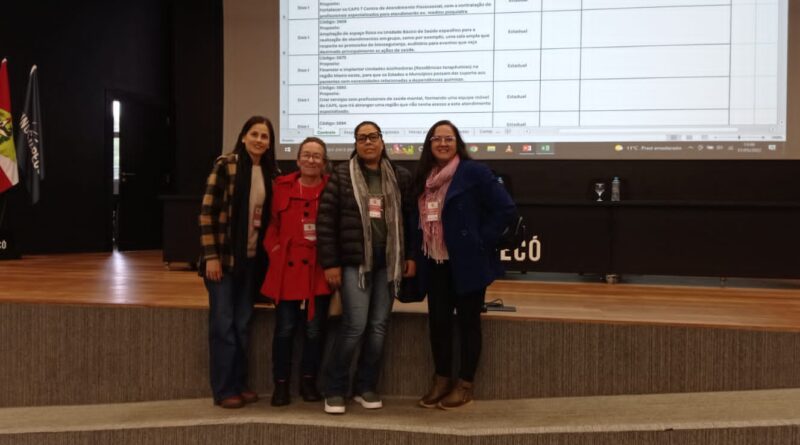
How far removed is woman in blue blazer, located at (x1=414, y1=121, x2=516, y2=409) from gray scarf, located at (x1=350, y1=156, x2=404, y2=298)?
104mm

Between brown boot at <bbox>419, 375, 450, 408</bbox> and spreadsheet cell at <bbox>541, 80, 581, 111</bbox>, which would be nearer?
brown boot at <bbox>419, 375, 450, 408</bbox>

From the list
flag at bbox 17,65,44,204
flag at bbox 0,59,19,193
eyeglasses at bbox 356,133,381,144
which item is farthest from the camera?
flag at bbox 17,65,44,204

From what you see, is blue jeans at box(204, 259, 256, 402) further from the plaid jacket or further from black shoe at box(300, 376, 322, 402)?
black shoe at box(300, 376, 322, 402)

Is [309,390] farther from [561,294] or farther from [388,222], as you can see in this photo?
[561,294]

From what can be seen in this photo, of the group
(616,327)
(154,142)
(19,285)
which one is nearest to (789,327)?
(616,327)

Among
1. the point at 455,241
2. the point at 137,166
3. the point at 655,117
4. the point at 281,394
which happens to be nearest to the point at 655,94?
the point at 655,117

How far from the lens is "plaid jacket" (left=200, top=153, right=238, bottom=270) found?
2.47 m

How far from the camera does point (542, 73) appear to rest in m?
4.48

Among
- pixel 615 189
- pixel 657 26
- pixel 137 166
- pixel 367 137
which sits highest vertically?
pixel 657 26

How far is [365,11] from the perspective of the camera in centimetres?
467

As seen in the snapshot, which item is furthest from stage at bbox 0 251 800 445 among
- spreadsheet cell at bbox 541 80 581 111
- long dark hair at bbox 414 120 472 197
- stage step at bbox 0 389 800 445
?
spreadsheet cell at bbox 541 80 581 111

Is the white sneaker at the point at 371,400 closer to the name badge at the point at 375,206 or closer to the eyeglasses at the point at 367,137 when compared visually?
the name badge at the point at 375,206

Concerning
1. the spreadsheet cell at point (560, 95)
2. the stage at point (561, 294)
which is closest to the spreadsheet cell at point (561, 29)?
the spreadsheet cell at point (560, 95)

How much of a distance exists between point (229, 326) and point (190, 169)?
12.0ft
